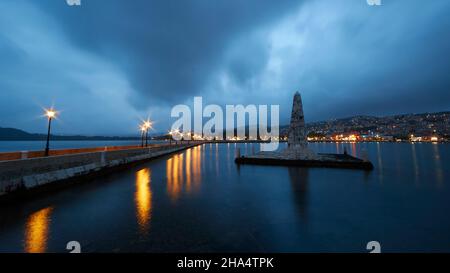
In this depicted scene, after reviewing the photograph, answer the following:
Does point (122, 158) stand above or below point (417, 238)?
above

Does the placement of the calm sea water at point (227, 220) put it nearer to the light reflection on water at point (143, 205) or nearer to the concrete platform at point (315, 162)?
the light reflection on water at point (143, 205)

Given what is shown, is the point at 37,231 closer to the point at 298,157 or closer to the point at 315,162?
the point at 315,162

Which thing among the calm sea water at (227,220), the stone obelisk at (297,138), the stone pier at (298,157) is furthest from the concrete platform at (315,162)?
the calm sea water at (227,220)

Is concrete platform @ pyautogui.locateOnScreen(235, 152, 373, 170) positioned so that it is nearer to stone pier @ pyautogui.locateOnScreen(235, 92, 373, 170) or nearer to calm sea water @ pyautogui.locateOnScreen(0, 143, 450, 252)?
stone pier @ pyautogui.locateOnScreen(235, 92, 373, 170)

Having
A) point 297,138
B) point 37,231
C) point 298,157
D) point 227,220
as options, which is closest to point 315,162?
point 298,157

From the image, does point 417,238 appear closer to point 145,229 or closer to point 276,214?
point 276,214

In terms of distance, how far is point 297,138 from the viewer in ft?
70.1

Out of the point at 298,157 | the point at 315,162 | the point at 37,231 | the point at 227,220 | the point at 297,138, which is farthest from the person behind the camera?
the point at 297,138

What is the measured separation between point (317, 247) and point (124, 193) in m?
8.58

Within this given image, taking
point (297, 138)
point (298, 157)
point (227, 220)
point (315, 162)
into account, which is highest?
point (297, 138)

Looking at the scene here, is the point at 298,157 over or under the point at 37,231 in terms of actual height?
over

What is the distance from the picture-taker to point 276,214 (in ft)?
21.7

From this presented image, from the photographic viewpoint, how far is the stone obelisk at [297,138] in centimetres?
2062
